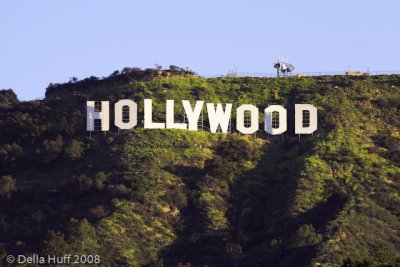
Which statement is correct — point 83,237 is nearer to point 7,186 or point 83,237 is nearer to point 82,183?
point 82,183

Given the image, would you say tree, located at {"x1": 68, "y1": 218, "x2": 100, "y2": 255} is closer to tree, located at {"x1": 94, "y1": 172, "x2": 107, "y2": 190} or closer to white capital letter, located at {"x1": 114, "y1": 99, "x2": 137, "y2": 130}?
tree, located at {"x1": 94, "y1": 172, "x2": 107, "y2": 190}

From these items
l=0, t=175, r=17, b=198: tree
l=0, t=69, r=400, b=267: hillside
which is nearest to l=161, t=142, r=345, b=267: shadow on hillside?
l=0, t=69, r=400, b=267: hillside

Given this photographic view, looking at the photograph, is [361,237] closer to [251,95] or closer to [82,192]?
[82,192]

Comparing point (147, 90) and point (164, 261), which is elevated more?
point (147, 90)

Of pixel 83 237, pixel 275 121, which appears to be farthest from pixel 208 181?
pixel 83 237

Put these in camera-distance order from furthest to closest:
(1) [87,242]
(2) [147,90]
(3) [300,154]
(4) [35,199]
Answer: (2) [147,90], (3) [300,154], (4) [35,199], (1) [87,242]

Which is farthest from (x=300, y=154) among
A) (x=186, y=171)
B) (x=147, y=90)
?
(x=147, y=90)
